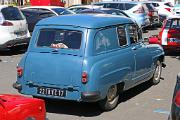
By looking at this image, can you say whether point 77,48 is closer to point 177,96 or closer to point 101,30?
point 101,30

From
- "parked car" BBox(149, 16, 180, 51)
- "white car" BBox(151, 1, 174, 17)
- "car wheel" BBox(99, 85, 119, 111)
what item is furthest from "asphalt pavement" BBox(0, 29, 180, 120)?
"white car" BBox(151, 1, 174, 17)

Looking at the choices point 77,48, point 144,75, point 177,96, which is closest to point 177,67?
point 144,75

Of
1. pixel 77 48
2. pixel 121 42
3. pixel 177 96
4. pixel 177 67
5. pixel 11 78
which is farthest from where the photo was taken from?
pixel 177 67

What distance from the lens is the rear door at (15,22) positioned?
51.0 ft

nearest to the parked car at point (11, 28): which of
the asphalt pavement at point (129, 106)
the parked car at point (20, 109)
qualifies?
the asphalt pavement at point (129, 106)

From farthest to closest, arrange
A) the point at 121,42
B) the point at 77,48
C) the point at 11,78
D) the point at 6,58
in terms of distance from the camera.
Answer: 1. the point at 6,58
2. the point at 11,78
3. the point at 121,42
4. the point at 77,48

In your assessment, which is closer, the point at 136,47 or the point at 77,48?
the point at 77,48

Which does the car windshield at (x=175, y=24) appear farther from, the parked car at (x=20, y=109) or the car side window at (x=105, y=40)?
the parked car at (x=20, y=109)

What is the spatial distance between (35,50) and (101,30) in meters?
1.20

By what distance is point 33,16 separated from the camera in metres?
19.8

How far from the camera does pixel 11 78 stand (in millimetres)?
11492

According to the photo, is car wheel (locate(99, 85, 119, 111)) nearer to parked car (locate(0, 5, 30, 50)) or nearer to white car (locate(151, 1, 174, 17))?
parked car (locate(0, 5, 30, 50))

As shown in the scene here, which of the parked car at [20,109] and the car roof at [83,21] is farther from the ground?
the car roof at [83,21]

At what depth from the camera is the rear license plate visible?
307 inches
